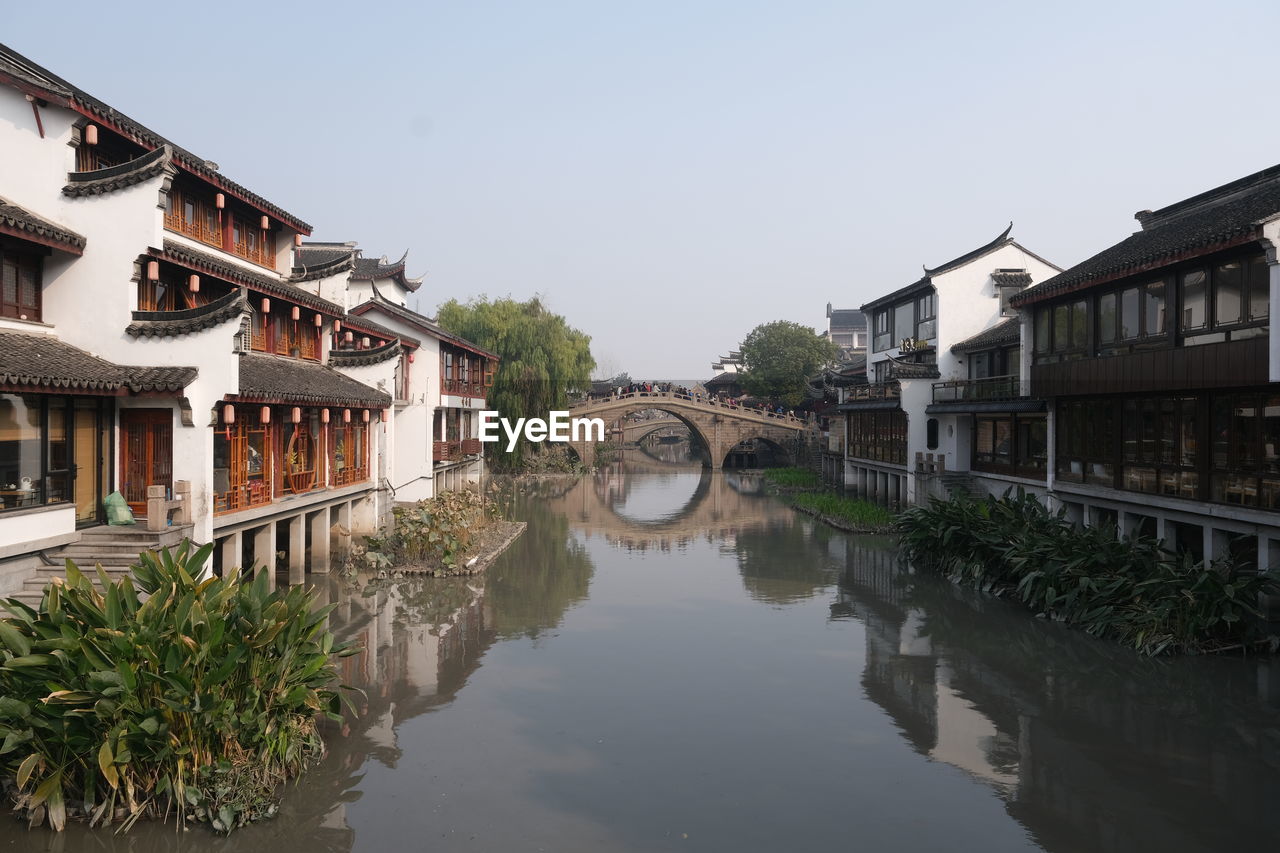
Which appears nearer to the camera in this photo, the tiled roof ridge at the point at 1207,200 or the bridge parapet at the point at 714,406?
the tiled roof ridge at the point at 1207,200

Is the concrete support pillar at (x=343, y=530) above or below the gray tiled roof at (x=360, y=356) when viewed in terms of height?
below

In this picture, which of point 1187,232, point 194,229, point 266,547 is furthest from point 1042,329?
point 194,229

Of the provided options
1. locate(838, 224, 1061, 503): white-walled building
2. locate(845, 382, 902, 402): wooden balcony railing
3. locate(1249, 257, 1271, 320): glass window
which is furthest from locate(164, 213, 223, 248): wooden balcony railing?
→ locate(845, 382, 902, 402): wooden balcony railing

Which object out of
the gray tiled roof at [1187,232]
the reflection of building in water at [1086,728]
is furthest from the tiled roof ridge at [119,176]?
the gray tiled roof at [1187,232]

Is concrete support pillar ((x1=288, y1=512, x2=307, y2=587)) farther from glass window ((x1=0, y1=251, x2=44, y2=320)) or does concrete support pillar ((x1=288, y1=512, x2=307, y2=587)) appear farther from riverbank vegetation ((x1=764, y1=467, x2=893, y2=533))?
riverbank vegetation ((x1=764, y1=467, x2=893, y2=533))

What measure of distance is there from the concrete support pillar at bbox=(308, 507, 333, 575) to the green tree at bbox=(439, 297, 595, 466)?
93.2 feet

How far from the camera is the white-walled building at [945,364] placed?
29.9 m

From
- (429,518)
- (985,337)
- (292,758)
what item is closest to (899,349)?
(985,337)

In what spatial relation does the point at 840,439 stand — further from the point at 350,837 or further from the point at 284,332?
the point at 350,837

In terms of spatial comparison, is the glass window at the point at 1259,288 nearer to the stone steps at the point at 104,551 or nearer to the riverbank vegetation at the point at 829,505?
the riverbank vegetation at the point at 829,505

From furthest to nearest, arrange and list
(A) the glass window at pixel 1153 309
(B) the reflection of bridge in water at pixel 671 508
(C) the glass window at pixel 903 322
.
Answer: (C) the glass window at pixel 903 322
(B) the reflection of bridge in water at pixel 671 508
(A) the glass window at pixel 1153 309

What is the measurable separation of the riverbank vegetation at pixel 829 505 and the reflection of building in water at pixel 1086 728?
12.8m

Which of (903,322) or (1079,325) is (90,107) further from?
(903,322)

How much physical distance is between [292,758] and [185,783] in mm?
1194
